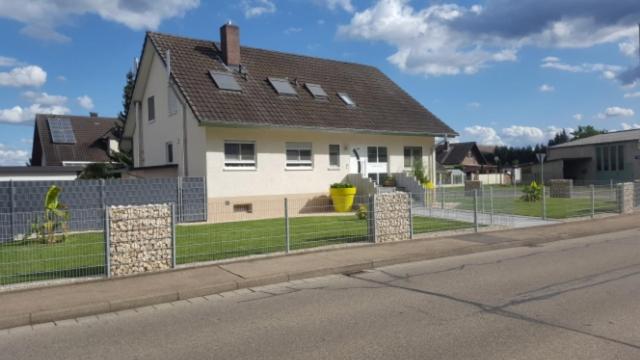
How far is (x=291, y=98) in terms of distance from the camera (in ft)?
72.5

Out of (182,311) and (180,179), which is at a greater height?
(180,179)

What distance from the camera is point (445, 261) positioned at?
10.6 m

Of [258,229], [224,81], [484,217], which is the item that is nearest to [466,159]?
[224,81]

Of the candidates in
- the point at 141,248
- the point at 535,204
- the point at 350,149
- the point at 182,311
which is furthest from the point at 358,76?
the point at 182,311

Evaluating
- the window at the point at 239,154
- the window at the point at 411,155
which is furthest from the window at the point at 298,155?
the window at the point at 411,155

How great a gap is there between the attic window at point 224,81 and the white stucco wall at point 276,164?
81.9 inches

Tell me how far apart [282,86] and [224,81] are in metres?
2.88

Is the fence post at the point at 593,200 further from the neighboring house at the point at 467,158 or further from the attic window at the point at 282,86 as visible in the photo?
the neighboring house at the point at 467,158

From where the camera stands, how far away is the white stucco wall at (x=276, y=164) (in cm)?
1903

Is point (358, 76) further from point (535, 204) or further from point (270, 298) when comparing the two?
point (270, 298)

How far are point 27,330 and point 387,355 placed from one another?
4567 mm

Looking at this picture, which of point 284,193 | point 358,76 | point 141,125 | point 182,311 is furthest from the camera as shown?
point 358,76

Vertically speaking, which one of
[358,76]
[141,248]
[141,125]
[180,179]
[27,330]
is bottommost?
[27,330]

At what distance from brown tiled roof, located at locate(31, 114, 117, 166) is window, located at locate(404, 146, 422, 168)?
2279 cm
